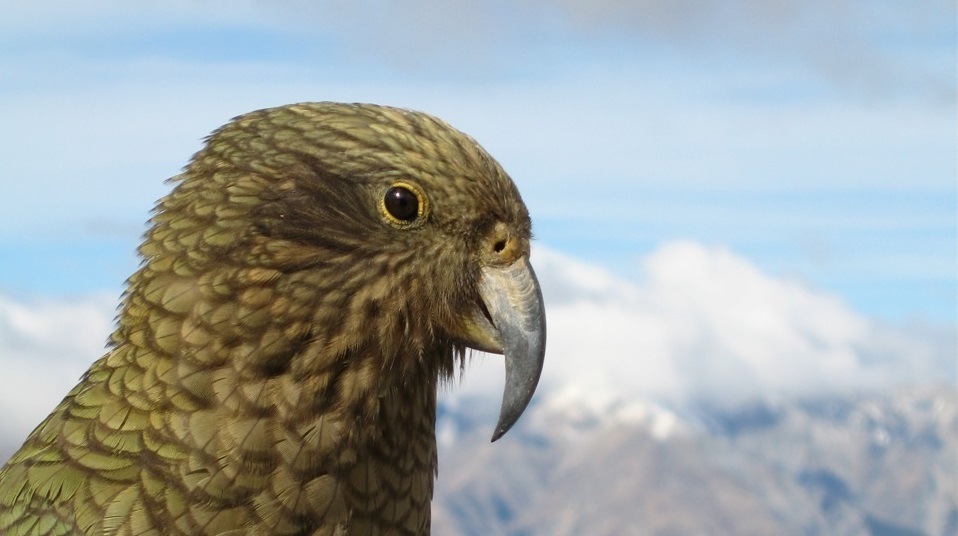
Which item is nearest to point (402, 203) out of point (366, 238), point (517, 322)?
point (366, 238)

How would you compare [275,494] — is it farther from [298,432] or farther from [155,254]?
[155,254]

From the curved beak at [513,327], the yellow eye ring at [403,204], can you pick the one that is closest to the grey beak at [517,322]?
the curved beak at [513,327]

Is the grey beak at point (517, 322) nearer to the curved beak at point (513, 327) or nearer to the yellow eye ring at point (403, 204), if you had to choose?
the curved beak at point (513, 327)

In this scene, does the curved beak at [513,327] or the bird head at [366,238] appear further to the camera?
the curved beak at [513,327]

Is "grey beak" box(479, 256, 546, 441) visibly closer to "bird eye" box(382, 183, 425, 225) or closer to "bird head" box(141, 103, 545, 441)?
"bird head" box(141, 103, 545, 441)

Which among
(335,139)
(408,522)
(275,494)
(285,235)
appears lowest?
(408,522)

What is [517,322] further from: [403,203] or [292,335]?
[292,335]

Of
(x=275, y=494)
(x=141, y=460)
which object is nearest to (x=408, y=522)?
(x=275, y=494)

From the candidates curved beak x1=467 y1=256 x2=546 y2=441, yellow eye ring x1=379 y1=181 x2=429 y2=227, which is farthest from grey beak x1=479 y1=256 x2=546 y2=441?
yellow eye ring x1=379 y1=181 x2=429 y2=227
